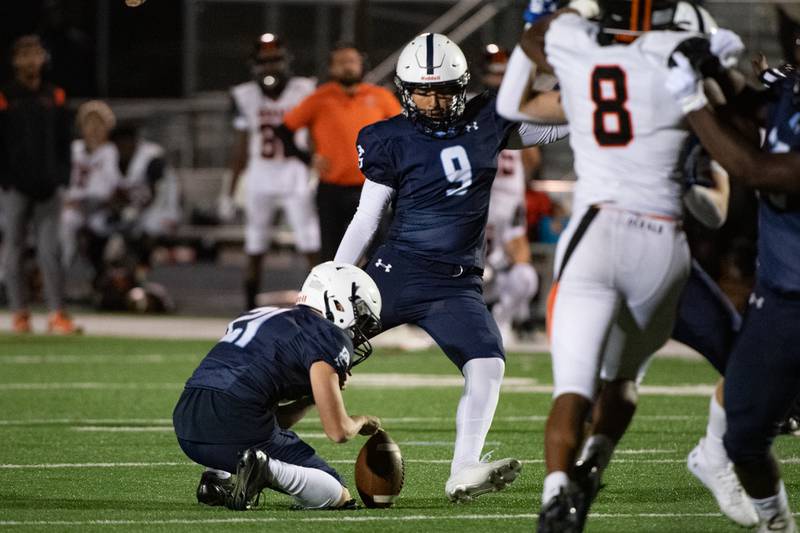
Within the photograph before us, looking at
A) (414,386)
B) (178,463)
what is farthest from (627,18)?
(414,386)

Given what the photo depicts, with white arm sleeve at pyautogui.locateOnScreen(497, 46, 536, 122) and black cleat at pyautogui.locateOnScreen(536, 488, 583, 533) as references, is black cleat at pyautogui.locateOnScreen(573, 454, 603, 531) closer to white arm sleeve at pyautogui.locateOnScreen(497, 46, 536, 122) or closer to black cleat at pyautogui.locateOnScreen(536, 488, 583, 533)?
black cleat at pyautogui.locateOnScreen(536, 488, 583, 533)

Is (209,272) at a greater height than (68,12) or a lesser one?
lesser

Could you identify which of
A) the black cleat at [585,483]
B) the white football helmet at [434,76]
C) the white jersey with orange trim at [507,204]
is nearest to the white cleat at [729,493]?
the black cleat at [585,483]

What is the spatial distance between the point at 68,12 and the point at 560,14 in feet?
72.7

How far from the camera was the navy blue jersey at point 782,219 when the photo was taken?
4992 millimetres

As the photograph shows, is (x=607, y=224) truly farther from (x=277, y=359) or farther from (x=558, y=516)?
(x=277, y=359)

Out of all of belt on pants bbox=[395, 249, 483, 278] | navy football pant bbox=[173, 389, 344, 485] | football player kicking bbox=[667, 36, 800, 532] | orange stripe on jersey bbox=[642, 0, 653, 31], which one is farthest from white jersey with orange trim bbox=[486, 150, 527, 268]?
football player kicking bbox=[667, 36, 800, 532]

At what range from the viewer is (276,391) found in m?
5.91

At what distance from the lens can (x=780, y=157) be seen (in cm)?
488

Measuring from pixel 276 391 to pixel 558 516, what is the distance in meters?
1.47

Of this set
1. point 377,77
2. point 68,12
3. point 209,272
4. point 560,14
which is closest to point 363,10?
point 377,77

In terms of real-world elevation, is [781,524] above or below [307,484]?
above

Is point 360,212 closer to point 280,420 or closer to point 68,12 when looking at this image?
point 280,420

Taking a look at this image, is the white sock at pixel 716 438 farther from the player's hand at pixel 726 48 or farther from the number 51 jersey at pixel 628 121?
the player's hand at pixel 726 48
